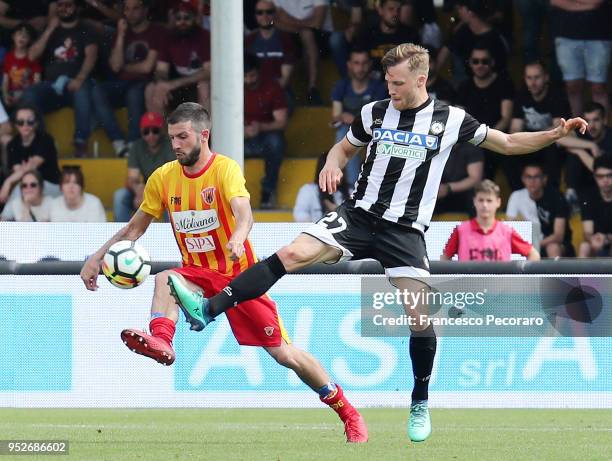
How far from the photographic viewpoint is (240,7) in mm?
10703

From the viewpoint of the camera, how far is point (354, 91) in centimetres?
1342

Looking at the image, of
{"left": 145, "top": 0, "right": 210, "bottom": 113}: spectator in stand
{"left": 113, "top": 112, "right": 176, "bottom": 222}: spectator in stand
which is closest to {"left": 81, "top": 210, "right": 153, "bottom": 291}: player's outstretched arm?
{"left": 113, "top": 112, "right": 176, "bottom": 222}: spectator in stand

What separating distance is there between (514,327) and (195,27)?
582 cm

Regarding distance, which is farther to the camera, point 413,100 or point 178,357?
point 178,357

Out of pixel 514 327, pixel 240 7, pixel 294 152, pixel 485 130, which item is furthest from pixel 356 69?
pixel 485 130

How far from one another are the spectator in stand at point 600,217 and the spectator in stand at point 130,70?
4.68m

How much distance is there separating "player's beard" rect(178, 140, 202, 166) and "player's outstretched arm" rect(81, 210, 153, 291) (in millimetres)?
411

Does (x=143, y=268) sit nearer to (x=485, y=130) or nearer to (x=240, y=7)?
(x=485, y=130)

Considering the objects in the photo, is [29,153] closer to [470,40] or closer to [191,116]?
[470,40]

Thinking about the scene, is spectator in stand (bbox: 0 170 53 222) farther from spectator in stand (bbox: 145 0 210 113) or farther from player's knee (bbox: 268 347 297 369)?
player's knee (bbox: 268 347 297 369)

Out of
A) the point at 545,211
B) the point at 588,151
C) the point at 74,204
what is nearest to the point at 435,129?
the point at 545,211
